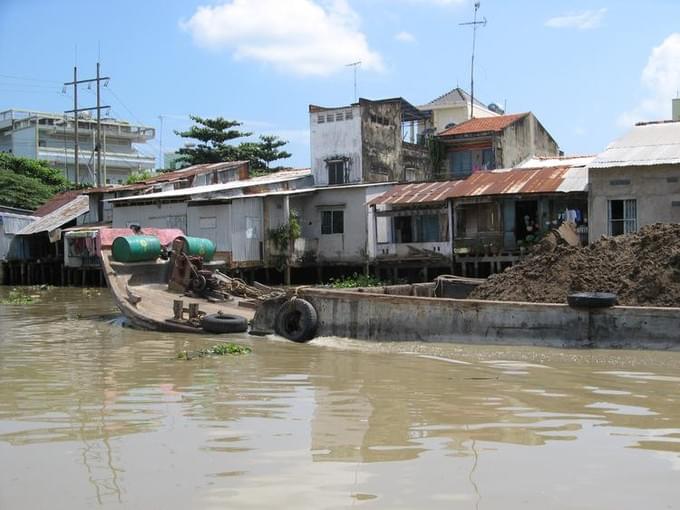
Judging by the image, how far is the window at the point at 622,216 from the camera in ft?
73.7

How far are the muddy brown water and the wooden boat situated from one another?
3863 mm

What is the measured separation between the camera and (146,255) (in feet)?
Result: 55.2

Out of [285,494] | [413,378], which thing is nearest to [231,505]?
[285,494]

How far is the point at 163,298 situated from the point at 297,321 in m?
4.31

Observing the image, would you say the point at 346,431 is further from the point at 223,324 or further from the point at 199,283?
the point at 199,283

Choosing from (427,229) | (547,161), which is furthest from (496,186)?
(547,161)

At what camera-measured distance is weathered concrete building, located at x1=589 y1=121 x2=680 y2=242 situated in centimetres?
2184

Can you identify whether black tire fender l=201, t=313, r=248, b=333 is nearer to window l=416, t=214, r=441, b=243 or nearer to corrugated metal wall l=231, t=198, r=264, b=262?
corrugated metal wall l=231, t=198, r=264, b=262

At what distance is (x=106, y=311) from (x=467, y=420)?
1595 cm

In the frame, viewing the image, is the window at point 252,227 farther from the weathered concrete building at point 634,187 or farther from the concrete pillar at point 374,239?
the weathered concrete building at point 634,187

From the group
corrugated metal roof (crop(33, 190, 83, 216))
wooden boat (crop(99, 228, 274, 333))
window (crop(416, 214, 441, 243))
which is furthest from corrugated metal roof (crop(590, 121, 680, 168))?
corrugated metal roof (crop(33, 190, 83, 216))

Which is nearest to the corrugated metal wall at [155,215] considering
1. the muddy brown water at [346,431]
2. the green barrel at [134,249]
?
the green barrel at [134,249]

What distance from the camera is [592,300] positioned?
10.3 m

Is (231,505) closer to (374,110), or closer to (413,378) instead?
(413,378)
